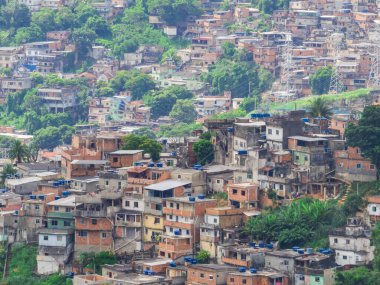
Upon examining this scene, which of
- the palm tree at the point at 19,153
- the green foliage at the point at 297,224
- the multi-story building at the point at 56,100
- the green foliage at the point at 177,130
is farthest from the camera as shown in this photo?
the multi-story building at the point at 56,100

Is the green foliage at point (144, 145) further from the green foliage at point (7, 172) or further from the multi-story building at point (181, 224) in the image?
the multi-story building at point (181, 224)

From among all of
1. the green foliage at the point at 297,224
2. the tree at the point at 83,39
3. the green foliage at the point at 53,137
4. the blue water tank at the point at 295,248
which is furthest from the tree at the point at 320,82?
the blue water tank at the point at 295,248

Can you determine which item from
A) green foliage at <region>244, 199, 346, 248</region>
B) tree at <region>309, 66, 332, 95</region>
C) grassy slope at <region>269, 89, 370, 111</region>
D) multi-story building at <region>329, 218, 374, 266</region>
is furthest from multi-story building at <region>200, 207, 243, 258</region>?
tree at <region>309, 66, 332, 95</region>

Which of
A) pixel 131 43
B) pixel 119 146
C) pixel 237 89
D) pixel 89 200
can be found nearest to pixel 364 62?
pixel 237 89

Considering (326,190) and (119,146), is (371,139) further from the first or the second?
(119,146)

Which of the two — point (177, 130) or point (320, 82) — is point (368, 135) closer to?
point (177, 130)

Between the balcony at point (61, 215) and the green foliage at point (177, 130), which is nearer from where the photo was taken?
the balcony at point (61, 215)

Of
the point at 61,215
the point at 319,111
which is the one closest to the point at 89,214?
the point at 61,215
